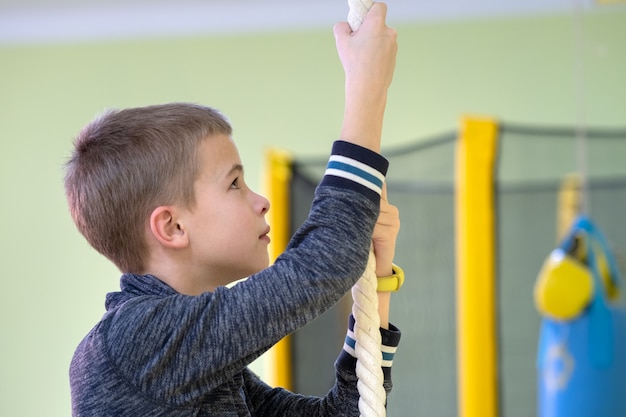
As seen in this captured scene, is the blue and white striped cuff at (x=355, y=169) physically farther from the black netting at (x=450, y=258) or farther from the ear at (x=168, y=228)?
the black netting at (x=450, y=258)

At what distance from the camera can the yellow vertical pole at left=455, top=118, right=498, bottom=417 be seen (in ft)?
6.23

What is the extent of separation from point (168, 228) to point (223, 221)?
1.9 inches

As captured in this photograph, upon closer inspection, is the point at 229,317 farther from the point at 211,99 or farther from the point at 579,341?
the point at 211,99

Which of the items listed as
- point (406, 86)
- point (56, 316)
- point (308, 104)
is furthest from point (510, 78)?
point (56, 316)

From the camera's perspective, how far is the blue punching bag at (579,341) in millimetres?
1869

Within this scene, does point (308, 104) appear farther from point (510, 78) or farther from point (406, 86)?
point (510, 78)

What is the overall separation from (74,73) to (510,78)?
1865 mm

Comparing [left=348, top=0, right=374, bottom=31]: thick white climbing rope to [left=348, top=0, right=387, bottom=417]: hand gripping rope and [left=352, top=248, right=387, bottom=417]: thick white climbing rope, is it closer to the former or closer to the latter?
[left=348, top=0, right=387, bottom=417]: hand gripping rope

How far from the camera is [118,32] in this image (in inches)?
154

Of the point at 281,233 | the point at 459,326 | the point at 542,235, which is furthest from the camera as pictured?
the point at 281,233

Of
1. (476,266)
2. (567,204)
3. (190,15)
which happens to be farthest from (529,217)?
(190,15)

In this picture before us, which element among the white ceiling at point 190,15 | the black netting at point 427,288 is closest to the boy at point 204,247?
the black netting at point 427,288

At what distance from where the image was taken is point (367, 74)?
0.70 metres

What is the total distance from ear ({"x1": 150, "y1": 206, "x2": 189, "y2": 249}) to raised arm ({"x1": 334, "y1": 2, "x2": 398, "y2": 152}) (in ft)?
0.55
